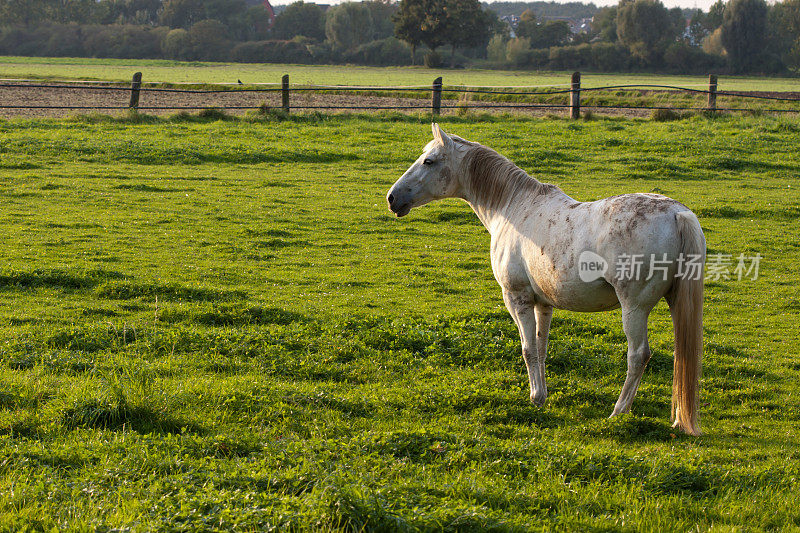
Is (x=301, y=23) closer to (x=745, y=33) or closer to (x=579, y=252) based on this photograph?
(x=745, y=33)

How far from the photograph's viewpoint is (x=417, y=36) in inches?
3191

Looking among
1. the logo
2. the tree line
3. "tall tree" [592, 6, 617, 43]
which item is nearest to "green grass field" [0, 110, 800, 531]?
the logo

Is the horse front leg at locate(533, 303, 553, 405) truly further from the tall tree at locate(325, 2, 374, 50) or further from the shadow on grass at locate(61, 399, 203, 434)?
the tall tree at locate(325, 2, 374, 50)

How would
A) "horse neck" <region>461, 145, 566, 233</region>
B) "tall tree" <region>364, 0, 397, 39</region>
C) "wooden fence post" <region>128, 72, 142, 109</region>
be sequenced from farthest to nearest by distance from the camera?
"tall tree" <region>364, 0, 397, 39</region>, "wooden fence post" <region>128, 72, 142, 109</region>, "horse neck" <region>461, 145, 566, 233</region>

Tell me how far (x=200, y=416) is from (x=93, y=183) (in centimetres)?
1197

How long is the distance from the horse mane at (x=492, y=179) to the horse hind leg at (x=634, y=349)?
157 cm

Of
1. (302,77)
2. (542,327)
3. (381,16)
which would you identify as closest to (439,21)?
(302,77)

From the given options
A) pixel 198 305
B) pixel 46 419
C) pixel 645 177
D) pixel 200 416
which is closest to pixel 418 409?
pixel 200 416

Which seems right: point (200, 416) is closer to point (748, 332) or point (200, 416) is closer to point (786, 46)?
point (748, 332)

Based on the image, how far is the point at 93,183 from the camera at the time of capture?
1588 centimetres

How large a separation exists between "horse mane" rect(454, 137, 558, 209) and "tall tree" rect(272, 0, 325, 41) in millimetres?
117391

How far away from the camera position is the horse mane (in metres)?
6.73

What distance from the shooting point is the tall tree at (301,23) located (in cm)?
11869

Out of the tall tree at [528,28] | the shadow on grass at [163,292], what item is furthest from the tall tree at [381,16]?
the shadow on grass at [163,292]
